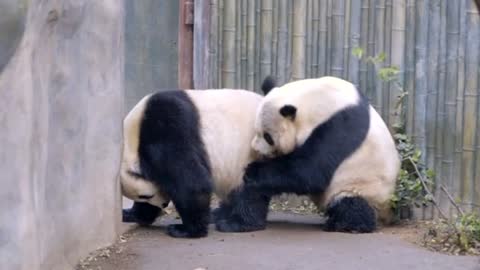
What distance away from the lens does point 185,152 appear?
6.84m

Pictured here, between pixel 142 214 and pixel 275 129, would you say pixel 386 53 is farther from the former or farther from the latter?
pixel 142 214

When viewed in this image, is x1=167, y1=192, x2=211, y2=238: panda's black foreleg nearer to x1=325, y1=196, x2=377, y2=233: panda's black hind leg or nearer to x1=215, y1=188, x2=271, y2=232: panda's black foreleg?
x1=215, y1=188, x2=271, y2=232: panda's black foreleg

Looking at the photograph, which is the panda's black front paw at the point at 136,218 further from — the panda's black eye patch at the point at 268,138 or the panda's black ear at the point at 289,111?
the panda's black ear at the point at 289,111

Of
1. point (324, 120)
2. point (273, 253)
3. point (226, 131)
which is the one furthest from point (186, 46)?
point (273, 253)

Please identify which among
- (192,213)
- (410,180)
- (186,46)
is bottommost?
(192,213)

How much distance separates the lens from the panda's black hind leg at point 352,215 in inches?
283

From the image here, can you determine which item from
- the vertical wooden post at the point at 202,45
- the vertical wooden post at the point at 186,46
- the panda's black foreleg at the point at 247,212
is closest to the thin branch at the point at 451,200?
the panda's black foreleg at the point at 247,212

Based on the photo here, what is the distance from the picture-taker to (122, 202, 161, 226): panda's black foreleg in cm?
730

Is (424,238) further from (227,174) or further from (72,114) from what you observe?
(72,114)

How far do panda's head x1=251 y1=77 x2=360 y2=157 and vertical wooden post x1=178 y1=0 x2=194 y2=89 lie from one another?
1.72 m

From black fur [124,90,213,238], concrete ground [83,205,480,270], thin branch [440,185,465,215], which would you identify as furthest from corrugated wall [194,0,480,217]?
black fur [124,90,213,238]

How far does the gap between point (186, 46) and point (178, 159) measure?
7.32 ft

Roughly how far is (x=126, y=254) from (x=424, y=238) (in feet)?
6.92

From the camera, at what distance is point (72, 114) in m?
5.77
